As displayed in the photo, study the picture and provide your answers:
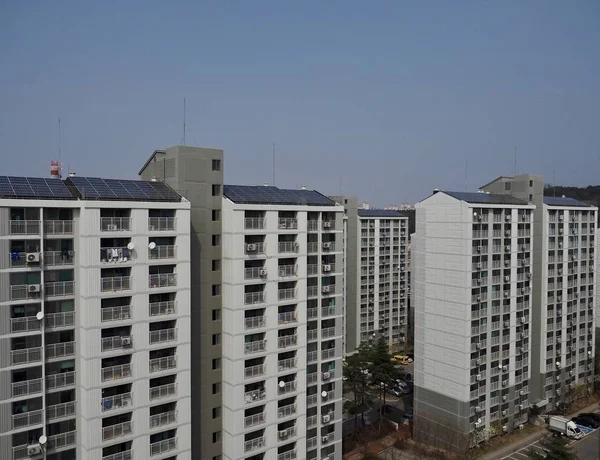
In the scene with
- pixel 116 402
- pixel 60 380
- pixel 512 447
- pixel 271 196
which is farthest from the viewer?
pixel 512 447

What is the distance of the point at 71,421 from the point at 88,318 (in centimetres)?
453

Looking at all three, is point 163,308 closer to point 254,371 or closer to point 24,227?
point 254,371

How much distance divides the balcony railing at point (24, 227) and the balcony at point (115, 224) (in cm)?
240

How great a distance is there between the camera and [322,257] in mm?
29016

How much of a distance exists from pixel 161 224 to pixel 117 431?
29.8 feet

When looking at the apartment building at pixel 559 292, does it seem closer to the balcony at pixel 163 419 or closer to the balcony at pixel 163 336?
the balcony at pixel 163 336

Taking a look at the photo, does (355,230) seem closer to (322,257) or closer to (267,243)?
(322,257)

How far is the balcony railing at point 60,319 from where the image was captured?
19.9 meters

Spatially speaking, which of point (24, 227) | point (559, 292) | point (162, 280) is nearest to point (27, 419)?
point (162, 280)

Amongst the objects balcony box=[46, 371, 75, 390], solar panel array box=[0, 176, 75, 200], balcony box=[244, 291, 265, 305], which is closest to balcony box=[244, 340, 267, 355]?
balcony box=[244, 291, 265, 305]

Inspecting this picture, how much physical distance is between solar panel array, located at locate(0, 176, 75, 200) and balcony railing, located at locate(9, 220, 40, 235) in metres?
1.01

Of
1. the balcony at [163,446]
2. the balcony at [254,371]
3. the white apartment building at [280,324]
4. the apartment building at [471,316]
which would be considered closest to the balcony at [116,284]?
the white apartment building at [280,324]

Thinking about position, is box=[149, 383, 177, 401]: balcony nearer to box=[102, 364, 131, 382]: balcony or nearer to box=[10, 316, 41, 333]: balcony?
box=[102, 364, 131, 382]: balcony

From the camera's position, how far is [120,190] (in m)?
21.9
